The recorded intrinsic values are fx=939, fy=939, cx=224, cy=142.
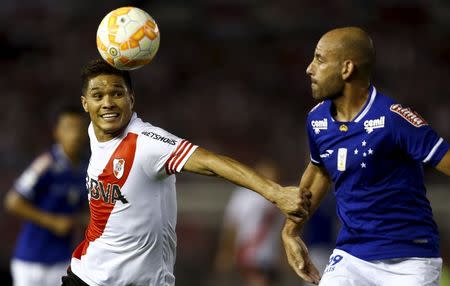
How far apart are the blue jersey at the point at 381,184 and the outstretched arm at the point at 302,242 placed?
0.29 meters

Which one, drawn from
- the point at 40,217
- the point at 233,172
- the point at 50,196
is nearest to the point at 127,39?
the point at 233,172

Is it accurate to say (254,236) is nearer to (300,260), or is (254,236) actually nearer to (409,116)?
(300,260)

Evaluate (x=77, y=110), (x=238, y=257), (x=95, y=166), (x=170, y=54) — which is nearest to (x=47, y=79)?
(x=170, y=54)

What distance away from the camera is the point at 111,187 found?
19.4 ft

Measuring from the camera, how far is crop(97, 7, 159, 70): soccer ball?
5.99 metres

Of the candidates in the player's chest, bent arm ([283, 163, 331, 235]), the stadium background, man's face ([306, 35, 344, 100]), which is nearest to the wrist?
bent arm ([283, 163, 331, 235])

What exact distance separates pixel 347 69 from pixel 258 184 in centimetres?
125

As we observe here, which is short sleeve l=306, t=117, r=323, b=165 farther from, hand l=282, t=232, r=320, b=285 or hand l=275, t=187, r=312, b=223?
hand l=275, t=187, r=312, b=223

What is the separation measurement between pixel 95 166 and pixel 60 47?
13112mm

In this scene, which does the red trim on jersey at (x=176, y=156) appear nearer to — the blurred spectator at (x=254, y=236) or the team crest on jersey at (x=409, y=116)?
the team crest on jersey at (x=409, y=116)

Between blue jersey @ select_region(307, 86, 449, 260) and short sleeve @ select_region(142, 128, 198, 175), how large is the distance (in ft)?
3.34

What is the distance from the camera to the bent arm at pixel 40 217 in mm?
9141

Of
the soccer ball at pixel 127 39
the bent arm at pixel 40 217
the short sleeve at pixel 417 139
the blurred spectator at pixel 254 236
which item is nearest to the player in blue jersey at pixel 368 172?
the short sleeve at pixel 417 139

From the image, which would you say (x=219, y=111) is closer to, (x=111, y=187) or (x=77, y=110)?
(x=77, y=110)
